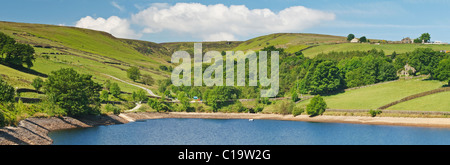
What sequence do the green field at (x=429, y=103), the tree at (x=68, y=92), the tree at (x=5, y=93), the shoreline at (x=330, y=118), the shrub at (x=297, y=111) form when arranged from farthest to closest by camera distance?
the shrub at (x=297, y=111)
the green field at (x=429, y=103)
the tree at (x=68, y=92)
the shoreline at (x=330, y=118)
the tree at (x=5, y=93)

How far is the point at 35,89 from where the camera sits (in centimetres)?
11412

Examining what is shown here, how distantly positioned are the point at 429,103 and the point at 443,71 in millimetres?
21735

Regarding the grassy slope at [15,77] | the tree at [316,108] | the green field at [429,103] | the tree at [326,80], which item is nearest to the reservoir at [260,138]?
the green field at [429,103]

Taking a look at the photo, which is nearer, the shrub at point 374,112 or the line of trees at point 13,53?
the shrub at point 374,112

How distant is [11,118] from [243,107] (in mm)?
89411

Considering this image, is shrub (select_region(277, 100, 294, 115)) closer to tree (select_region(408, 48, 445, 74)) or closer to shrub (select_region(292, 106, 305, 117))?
shrub (select_region(292, 106, 305, 117))

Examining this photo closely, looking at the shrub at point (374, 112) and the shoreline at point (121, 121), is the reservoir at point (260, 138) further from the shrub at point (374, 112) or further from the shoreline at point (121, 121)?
the shrub at point (374, 112)

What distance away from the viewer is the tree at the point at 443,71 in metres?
121

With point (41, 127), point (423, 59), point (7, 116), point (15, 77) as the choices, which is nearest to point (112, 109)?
point (15, 77)

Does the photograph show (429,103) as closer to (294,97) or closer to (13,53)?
(294,97)

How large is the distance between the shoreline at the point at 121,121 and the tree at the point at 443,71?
31.2 metres

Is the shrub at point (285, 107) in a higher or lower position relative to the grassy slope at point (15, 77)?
lower
